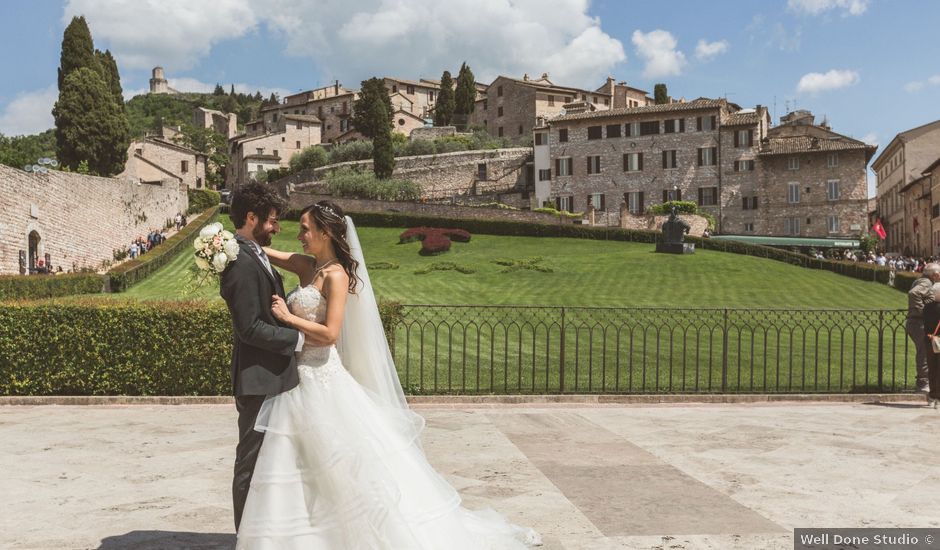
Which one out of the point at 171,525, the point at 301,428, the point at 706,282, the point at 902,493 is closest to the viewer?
the point at 301,428

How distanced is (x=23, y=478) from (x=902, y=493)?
7.53 meters

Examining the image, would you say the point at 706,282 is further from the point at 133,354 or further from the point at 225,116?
the point at 225,116

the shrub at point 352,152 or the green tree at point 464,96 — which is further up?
the green tree at point 464,96

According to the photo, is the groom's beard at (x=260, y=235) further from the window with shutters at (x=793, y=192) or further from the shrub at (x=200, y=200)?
the shrub at (x=200, y=200)

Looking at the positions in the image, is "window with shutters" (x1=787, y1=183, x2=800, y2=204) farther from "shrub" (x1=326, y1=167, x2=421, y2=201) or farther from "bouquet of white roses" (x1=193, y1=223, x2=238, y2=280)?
"bouquet of white roses" (x1=193, y1=223, x2=238, y2=280)

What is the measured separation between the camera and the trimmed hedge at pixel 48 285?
26467mm

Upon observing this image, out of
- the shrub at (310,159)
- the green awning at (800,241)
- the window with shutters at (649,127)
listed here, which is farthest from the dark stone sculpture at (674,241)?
the shrub at (310,159)

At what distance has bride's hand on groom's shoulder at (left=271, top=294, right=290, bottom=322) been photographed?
15.3 ft

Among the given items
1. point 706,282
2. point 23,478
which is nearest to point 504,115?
point 706,282

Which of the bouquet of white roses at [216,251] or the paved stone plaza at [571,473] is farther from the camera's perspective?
the paved stone plaza at [571,473]

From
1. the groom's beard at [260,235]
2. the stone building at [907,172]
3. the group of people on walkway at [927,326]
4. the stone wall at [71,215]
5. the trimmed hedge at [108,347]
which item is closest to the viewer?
the groom's beard at [260,235]

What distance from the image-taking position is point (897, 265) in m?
46.3

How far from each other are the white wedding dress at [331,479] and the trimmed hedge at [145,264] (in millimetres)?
29275

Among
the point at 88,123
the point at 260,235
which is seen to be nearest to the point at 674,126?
the point at 88,123
